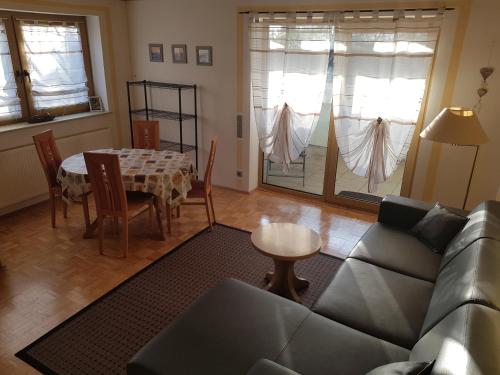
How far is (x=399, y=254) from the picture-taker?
2600mm

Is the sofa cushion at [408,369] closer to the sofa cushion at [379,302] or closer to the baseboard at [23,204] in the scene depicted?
the sofa cushion at [379,302]

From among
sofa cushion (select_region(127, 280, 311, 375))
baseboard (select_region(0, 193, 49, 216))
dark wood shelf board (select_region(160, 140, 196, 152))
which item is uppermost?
dark wood shelf board (select_region(160, 140, 196, 152))

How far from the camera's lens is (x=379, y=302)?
2113mm

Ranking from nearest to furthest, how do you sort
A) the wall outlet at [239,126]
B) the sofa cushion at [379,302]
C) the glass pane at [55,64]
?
the sofa cushion at [379,302], the glass pane at [55,64], the wall outlet at [239,126]

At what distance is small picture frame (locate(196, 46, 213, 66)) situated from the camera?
448 centimetres

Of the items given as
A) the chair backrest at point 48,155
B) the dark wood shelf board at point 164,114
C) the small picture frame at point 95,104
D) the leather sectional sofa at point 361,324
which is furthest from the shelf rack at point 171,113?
the leather sectional sofa at point 361,324

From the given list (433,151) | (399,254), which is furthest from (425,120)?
(399,254)

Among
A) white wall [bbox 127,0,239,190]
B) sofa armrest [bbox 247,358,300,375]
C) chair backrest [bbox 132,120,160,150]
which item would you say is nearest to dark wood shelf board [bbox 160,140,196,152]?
white wall [bbox 127,0,239,190]

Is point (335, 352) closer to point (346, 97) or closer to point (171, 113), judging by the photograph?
point (346, 97)

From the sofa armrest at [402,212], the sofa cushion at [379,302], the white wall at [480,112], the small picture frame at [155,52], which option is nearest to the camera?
the sofa cushion at [379,302]

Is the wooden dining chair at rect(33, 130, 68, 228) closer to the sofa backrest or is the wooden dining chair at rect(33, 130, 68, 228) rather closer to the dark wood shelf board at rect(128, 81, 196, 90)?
the dark wood shelf board at rect(128, 81, 196, 90)

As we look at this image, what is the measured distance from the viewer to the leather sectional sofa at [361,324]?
58.0 inches

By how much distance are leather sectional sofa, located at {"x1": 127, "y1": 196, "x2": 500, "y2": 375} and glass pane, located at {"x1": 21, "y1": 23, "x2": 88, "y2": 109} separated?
142 inches

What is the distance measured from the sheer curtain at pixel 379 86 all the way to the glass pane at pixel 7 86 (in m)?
3.43
